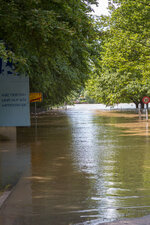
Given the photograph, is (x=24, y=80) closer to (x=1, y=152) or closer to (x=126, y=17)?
(x=1, y=152)

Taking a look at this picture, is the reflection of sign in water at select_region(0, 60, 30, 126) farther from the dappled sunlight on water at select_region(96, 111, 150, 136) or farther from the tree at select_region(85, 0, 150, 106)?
the tree at select_region(85, 0, 150, 106)

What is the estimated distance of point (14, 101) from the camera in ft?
39.7

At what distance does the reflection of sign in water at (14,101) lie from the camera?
11688 millimetres

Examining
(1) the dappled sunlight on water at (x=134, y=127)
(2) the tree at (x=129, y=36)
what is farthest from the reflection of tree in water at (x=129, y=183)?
(2) the tree at (x=129, y=36)

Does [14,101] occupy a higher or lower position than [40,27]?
lower

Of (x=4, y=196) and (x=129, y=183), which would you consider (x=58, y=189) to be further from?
(x=129, y=183)

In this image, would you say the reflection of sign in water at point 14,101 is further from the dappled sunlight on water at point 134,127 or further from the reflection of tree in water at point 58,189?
the dappled sunlight on water at point 134,127

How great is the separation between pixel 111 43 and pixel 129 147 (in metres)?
18.9

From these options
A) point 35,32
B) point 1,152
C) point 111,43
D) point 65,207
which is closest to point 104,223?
point 65,207

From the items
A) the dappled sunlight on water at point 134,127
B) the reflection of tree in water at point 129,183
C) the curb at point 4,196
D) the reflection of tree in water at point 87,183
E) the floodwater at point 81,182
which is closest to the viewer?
the floodwater at point 81,182

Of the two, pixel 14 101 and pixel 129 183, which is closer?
pixel 129 183

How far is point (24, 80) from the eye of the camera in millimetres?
11680

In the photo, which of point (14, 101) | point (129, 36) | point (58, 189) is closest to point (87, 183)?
point (58, 189)

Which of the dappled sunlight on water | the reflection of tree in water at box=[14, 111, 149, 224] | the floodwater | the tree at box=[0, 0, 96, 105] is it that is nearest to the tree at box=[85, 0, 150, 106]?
the dappled sunlight on water
